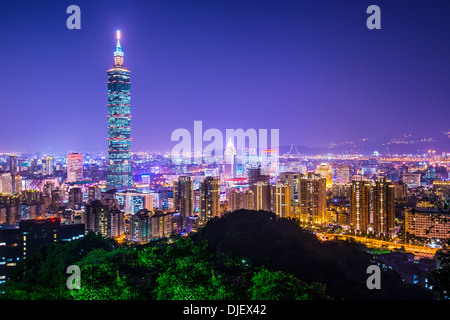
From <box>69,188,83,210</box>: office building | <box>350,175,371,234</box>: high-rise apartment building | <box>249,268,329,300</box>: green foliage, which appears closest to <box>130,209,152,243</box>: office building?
<box>69,188,83,210</box>: office building

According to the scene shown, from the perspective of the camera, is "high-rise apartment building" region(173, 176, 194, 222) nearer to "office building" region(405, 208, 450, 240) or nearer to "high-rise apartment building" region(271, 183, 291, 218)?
"high-rise apartment building" region(271, 183, 291, 218)

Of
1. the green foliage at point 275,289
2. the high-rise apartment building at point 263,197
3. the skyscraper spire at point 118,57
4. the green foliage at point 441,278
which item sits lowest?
the high-rise apartment building at point 263,197

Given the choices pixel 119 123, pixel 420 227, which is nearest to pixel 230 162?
pixel 119 123

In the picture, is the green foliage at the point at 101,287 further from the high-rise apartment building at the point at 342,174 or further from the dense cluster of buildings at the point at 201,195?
the high-rise apartment building at the point at 342,174

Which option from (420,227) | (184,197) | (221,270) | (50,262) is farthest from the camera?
(184,197)

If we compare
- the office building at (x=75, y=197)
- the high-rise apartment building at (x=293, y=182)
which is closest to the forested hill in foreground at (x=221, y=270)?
the high-rise apartment building at (x=293, y=182)

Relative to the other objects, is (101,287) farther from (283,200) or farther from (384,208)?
(283,200)
